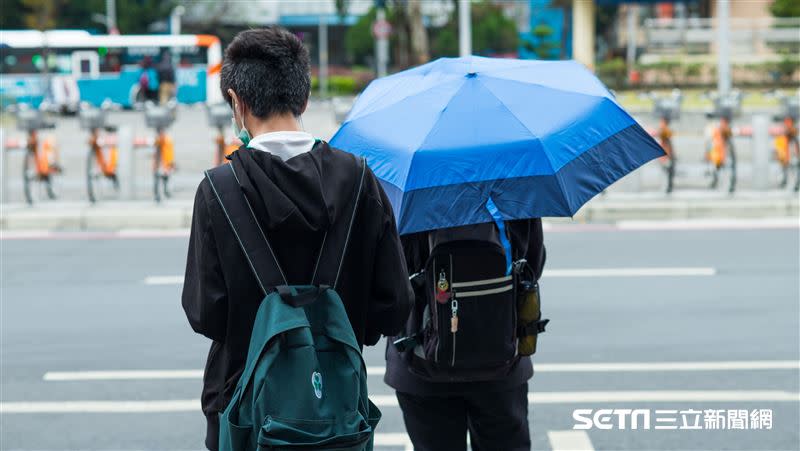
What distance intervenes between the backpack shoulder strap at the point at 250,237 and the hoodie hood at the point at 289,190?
2 centimetres

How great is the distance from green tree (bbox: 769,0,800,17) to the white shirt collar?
39665 mm

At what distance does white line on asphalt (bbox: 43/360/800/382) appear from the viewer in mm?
6324

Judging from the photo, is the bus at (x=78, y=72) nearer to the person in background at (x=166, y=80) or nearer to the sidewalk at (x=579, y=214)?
the person in background at (x=166, y=80)

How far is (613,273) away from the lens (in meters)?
9.15

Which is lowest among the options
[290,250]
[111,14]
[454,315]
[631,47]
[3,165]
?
[3,165]

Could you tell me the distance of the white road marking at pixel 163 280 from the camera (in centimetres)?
898

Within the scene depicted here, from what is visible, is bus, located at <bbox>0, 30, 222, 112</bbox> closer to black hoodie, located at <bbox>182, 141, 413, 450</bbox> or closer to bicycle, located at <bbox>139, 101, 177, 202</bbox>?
bicycle, located at <bbox>139, 101, 177, 202</bbox>

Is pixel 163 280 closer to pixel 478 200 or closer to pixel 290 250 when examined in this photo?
pixel 478 200

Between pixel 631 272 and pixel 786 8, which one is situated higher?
pixel 786 8

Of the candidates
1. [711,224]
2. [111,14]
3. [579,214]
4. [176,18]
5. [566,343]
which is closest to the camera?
[566,343]

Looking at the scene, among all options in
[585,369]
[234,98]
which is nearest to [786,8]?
[585,369]

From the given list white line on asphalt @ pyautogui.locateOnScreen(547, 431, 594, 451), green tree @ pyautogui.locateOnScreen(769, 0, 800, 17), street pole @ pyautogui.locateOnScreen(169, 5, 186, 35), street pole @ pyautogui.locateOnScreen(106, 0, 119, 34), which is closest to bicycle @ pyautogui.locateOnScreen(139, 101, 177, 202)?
white line on asphalt @ pyautogui.locateOnScreen(547, 431, 594, 451)

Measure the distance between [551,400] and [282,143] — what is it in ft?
11.6

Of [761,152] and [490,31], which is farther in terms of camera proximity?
[490,31]
